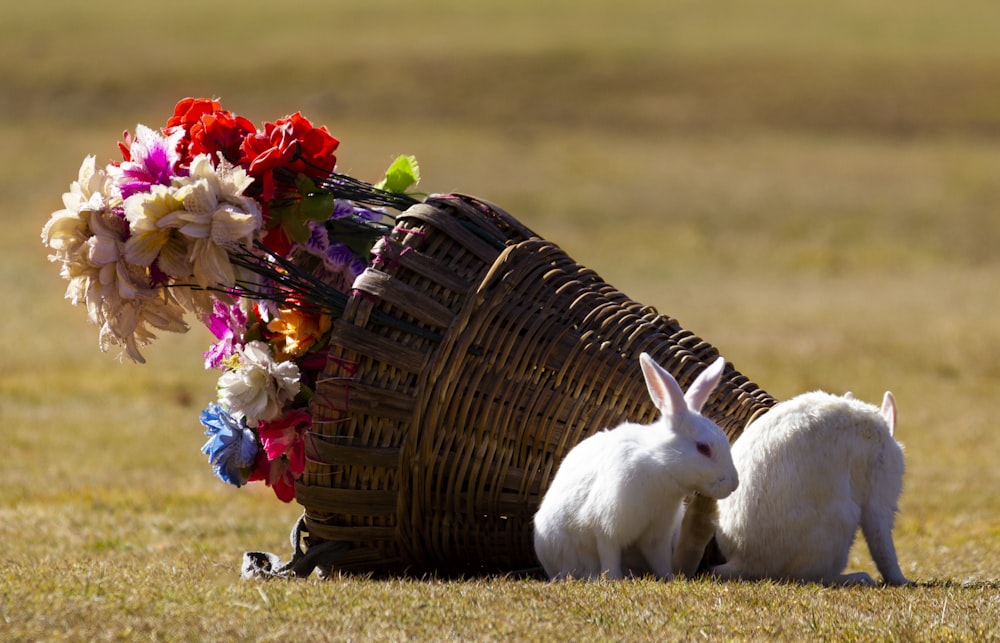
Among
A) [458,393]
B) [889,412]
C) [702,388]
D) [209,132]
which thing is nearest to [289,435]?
[458,393]

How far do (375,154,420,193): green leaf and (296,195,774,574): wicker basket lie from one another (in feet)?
1.92

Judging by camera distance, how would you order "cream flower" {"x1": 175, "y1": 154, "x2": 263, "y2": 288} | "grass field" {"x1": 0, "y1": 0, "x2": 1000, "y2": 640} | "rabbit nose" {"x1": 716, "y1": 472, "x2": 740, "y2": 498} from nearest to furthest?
"grass field" {"x1": 0, "y1": 0, "x2": 1000, "y2": 640}, "rabbit nose" {"x1": 716, "y1": 472, "x2": 740, "y2": 498}, "cream flower" {"x1": 175, "y1": 154, "x2": 263, "y2": 288}

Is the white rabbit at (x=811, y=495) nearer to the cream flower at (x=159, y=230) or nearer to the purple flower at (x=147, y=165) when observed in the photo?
the cream flower at (x=159, y=230)

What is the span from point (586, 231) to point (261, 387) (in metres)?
22.8

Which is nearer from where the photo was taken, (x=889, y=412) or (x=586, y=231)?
(x=889, y=412)

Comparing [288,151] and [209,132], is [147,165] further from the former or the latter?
[288,151]

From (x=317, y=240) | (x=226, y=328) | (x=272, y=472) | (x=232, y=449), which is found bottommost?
(x=272, y=472)

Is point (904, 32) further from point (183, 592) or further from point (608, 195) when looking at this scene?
point (183, 592)

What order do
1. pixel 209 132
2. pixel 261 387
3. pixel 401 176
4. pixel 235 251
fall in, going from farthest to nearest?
pixel 401 176, pixel 209 132, pixel 261 387, pixel 235 251

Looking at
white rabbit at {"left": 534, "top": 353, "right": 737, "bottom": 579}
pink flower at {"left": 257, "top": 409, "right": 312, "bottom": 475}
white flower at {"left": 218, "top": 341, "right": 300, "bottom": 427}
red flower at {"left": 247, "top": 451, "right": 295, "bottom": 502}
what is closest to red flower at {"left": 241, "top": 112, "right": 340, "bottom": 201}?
white flower at {"left": 218, "top": 341, "right": 300, "bottom": 427}

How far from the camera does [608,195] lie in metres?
31.6

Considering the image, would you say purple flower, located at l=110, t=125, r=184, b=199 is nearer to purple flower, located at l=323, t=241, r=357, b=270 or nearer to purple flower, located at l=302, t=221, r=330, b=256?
purple flower, located at l=302, t=221, r=330, b=256

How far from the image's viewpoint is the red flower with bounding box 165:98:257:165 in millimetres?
6621

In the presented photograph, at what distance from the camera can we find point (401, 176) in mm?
7348
